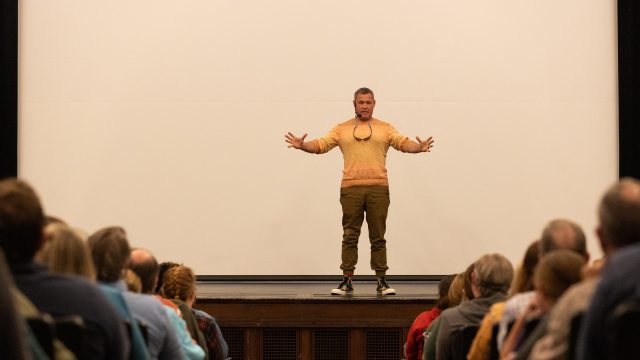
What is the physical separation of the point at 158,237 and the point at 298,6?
2238 millimetres

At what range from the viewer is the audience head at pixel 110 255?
3.19 metres

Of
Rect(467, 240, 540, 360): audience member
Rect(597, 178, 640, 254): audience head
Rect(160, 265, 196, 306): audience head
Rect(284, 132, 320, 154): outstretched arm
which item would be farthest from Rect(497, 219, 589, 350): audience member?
Rect(284, 132, 320, 154): outstretched arm

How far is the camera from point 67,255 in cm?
270

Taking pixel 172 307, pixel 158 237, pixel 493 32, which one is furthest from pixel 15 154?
pixel 172 307

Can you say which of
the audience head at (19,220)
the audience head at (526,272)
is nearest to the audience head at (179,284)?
the audience head at (526,272)

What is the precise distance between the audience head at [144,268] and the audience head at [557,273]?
1.63 m

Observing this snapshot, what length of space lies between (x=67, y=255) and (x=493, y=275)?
1.70m

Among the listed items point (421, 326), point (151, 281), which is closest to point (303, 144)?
point (421, 326)

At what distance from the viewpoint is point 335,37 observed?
27.1ft

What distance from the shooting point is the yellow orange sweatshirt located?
7.01 m

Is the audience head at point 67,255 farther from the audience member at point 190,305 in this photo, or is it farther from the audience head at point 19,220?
the audience member at point 190,305

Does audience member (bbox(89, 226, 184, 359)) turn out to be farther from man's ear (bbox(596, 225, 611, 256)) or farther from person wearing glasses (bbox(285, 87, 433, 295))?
person wearing glasses (bbox(285, 87, 433, 295))

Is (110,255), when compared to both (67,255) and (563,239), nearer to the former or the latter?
(67,255)

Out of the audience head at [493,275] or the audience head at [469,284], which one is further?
the audience head at [469,284]
